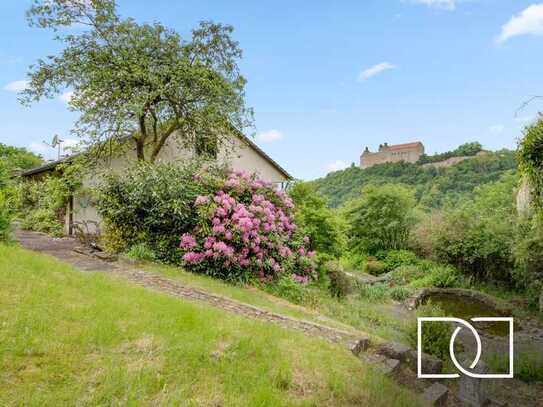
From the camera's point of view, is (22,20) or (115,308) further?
(22,20)

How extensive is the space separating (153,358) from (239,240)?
16.9 ft

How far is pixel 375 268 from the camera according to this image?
17562mm

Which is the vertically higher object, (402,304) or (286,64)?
(286,64)

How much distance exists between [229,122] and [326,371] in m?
12.3

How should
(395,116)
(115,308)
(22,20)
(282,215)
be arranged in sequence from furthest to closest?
(395,116), (22,20), (282,215), (115,308)

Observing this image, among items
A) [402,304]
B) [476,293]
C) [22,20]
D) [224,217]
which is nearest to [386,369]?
[224,217]

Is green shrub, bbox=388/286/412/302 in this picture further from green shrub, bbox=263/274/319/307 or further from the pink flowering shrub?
green shrub, bbox=263/274/319/307

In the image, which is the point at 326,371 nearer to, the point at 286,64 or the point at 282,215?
the point at 282,215

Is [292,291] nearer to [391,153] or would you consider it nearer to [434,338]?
[434,338]

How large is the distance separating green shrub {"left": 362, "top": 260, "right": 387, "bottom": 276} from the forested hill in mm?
5388

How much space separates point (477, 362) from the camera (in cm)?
495

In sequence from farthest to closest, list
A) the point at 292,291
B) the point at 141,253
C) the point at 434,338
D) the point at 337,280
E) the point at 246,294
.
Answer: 1. the point at 337,280
2. the point at 141,253
3. the point at 292,291
4. the point at 246,294
5. the point at 434,338

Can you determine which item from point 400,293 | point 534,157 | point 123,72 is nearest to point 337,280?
point 400,293

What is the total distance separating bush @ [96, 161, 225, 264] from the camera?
9016 millimetres
